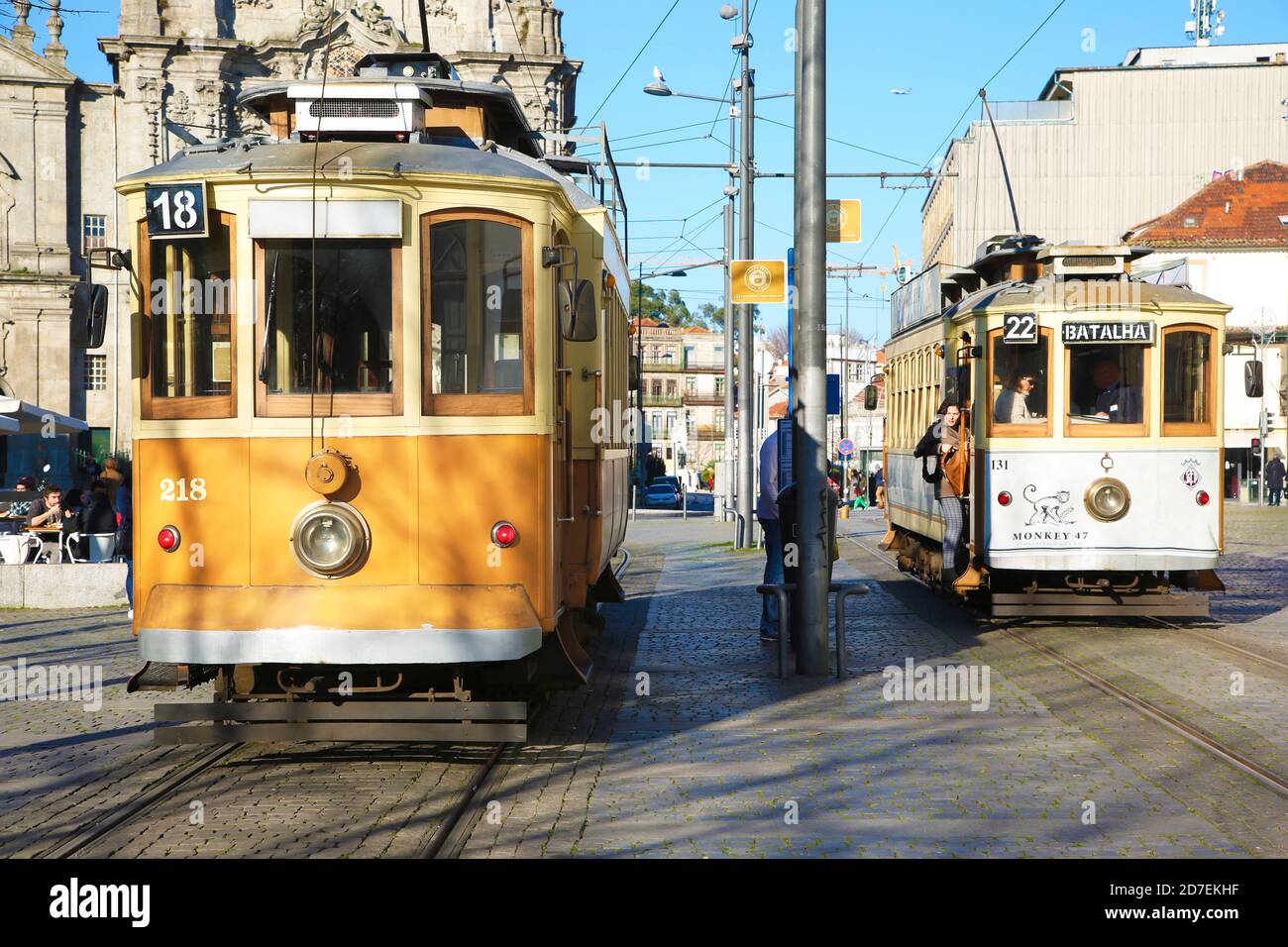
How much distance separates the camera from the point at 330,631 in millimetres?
8211

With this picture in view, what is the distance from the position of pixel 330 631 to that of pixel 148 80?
62.3 m

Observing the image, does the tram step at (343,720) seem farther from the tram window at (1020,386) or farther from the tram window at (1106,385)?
the tram window at (1106,385)

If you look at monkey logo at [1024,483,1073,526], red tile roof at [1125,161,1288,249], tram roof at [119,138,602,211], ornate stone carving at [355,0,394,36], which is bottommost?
monkey logo at [1024,483,1073,526]

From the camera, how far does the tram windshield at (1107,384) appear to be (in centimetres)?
1425

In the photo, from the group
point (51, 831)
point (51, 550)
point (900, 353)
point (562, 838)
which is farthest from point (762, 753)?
point (51, 550)

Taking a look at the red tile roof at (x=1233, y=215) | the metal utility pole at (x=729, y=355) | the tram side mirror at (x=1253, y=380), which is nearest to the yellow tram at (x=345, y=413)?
the tram side mirror at (x=1253, y=380)

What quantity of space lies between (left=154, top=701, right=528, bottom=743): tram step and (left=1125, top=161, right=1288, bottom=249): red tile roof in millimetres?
55547

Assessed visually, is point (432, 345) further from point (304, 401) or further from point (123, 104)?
point (123, 104)

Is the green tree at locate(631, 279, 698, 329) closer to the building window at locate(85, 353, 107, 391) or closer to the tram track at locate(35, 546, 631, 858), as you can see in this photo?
the building window at locate(85, 353, 107, 391)

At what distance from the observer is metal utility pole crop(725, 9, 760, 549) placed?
91.7 ft

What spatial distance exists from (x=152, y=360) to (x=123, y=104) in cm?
6165

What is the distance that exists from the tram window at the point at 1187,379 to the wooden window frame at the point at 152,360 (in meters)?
9.05

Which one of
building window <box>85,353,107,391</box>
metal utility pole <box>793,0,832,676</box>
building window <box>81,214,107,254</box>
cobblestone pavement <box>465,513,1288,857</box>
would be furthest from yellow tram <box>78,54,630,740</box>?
building window <box>81,214,107,254</box>
